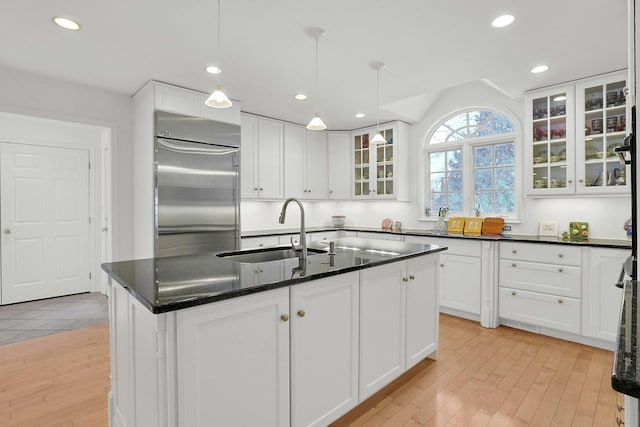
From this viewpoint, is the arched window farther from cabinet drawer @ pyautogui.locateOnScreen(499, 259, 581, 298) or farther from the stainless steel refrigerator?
the stainless steel refrigerator

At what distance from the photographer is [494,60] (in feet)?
9.37

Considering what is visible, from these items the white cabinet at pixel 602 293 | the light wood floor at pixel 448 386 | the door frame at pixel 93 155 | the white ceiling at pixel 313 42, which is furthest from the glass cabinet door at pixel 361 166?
the door frame at pixel 93 155

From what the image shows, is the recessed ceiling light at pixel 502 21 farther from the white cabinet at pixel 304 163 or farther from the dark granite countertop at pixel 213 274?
the white cabinet at pixel 304 163

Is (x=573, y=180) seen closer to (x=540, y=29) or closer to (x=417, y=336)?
(x=540, y=29)

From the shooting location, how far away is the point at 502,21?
88.4 inches

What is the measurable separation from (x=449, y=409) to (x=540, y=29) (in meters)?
2.70

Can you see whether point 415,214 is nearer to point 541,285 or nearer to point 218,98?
point 541,285

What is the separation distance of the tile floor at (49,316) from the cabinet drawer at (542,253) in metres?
4.53

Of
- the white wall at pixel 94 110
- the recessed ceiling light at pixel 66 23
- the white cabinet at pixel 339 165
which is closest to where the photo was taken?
the recessed ceiling light at pixel 66 23

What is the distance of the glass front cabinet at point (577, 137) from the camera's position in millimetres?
3078

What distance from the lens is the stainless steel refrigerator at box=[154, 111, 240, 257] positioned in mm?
3297

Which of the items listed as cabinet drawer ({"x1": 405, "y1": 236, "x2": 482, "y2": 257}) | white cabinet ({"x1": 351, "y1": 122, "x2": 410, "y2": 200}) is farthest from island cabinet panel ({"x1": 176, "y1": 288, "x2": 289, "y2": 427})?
white cabinet ({"x1": 351, "y1": 122, "x2": 410, "y2": 200})

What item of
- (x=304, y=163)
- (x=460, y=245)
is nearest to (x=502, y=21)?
(x=460, y=245)

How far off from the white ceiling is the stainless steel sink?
1.60m
